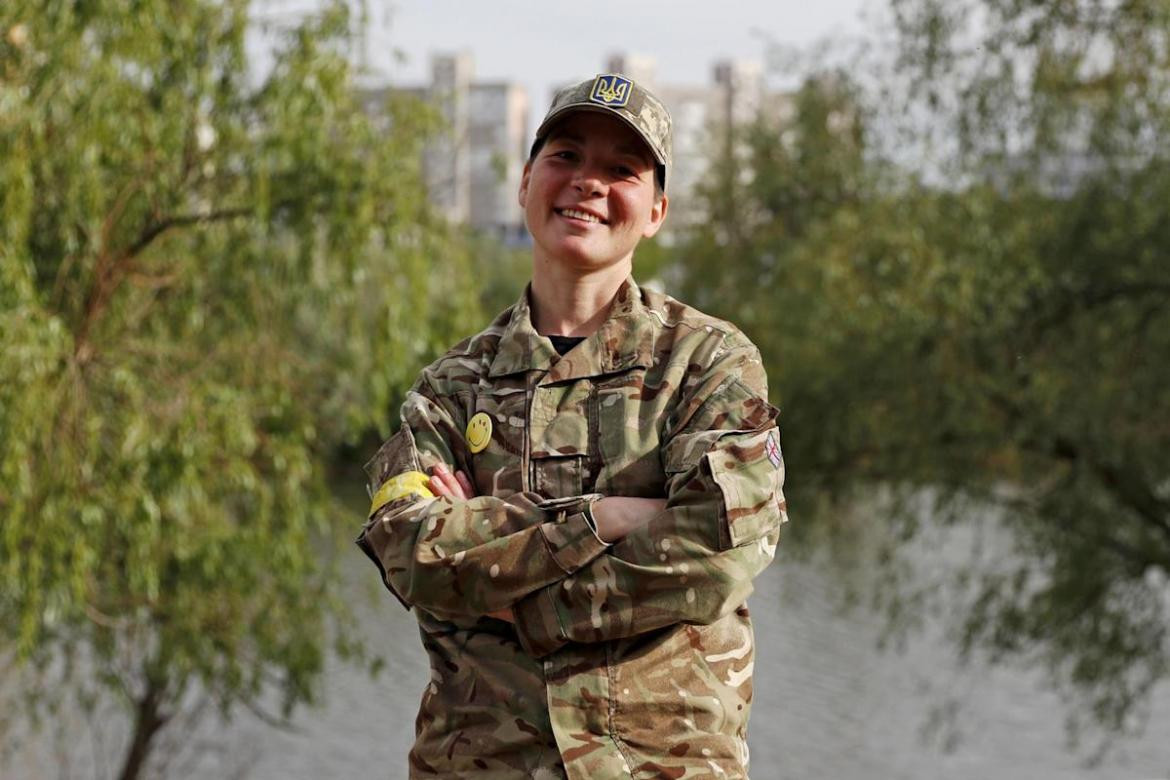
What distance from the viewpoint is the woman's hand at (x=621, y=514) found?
187cm

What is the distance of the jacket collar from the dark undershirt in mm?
20

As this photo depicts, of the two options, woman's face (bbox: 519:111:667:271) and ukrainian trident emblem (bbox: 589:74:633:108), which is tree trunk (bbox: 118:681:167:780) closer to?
woman's face (bbox: 519:111:667:271)

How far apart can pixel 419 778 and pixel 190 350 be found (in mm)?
5639

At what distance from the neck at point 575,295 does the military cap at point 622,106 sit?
0.16 meters

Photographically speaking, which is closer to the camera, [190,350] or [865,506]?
[190,350]

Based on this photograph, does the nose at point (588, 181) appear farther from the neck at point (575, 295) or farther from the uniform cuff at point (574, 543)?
the uniform cuff at point (574, 543)

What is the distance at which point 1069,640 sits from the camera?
9.28 m

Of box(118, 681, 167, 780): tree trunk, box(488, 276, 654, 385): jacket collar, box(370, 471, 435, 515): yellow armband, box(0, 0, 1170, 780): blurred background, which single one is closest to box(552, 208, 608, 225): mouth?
box(488, 276, 654, 385): jacket collar

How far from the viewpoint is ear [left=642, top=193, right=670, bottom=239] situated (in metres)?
2.07

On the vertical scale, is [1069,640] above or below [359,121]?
below

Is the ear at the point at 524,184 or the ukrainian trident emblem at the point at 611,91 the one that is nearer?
the ukrainian trident emblem at the point at 611,91

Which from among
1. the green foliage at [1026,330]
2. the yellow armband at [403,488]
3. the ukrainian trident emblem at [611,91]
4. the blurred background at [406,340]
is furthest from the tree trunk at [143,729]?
Answer: the ukrainian trident emblem at [611,91]

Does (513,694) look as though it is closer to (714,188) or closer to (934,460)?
(934,460)

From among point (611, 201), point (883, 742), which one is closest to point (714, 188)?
point (883, 742)
